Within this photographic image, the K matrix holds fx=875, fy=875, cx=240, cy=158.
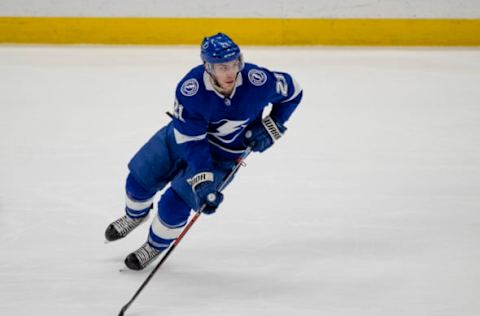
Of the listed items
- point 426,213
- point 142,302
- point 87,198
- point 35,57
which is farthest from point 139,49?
point 142,302

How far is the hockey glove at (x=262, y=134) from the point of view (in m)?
3.42

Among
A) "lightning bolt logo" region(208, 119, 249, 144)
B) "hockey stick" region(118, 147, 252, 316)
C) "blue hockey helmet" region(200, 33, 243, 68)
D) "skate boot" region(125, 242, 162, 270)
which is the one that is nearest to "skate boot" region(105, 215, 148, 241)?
"skate boot" region(125, 242, 162, 270)

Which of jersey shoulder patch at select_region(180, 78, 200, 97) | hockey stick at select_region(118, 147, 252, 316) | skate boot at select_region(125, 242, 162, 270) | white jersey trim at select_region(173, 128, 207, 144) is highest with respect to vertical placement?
jersey shoulder patch at select_region(180, 78, 200, 97)

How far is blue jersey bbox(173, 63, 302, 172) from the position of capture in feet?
10.5

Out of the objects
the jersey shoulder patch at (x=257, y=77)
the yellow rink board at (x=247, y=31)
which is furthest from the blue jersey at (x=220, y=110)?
the yellow rink board at (x=247, y=31)

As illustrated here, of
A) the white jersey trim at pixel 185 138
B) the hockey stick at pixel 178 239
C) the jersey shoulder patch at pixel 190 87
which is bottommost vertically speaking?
the hockey stick at pixel 178 239

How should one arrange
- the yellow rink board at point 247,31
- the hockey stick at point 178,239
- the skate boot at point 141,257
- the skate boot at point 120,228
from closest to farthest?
the hockey stick at point 178,239 → the skate boot at point 141,257 → the skate boot at point 120,228 → the yellow rink board at point 247,31

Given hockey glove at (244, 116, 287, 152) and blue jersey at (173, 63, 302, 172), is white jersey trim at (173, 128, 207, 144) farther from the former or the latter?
hockey glove at (244, 116, 287, 152)

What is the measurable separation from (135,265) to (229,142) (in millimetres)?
607

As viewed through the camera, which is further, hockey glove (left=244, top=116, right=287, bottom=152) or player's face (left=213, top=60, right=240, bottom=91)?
hockey glove (left=244, top=116, right=287, bottom=152)

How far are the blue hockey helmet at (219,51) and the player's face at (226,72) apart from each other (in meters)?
0.02

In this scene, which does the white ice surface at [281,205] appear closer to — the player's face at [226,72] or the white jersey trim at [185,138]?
the white jersey trim at [185,138]

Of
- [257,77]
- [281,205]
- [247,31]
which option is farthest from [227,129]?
[247,31]

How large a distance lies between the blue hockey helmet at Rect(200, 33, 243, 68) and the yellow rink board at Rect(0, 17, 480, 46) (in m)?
5.71
